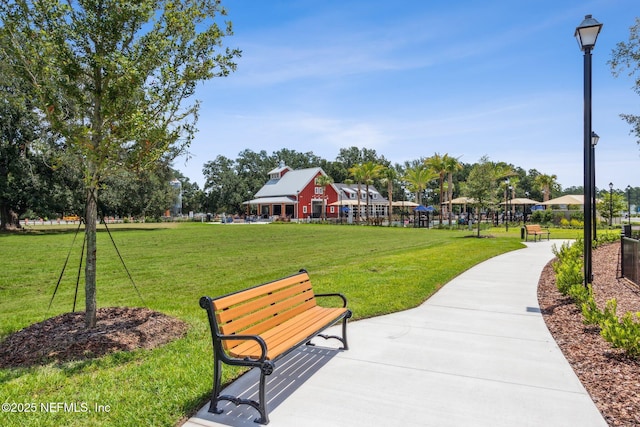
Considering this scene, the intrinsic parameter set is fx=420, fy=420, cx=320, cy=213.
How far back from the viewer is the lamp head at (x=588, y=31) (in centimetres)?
701

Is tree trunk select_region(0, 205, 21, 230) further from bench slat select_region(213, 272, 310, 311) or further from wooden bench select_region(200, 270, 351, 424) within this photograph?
wooden bench select_region(200, 270, 351, 424)

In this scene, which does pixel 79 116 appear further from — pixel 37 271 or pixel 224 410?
pixel 37 271

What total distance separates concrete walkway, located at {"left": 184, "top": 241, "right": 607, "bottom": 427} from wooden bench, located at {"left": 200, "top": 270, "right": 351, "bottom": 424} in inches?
14.4

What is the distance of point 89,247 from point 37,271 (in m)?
8.99

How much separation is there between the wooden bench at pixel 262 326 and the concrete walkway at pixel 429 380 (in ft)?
1.20

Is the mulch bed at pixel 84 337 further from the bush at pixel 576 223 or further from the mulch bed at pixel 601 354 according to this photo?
the bush at pixel 576 223

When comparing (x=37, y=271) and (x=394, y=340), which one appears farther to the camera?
(x=37, y=271)

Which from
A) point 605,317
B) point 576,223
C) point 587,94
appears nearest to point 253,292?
point 605,317

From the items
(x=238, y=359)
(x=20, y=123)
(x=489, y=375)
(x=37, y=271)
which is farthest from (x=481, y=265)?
(x=20, y=123)

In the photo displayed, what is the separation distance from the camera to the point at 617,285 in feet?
28.6

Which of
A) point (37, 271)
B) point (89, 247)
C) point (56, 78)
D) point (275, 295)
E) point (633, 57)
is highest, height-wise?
point (633, 57)

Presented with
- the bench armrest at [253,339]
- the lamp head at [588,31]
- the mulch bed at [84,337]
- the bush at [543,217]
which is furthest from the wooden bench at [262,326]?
the bush at [543,217]

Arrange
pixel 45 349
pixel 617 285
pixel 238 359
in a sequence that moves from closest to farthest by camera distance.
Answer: pixel 238 359 → pixel 45 349 → pixel 617 285

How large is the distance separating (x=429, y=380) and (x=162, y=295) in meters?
6.32
